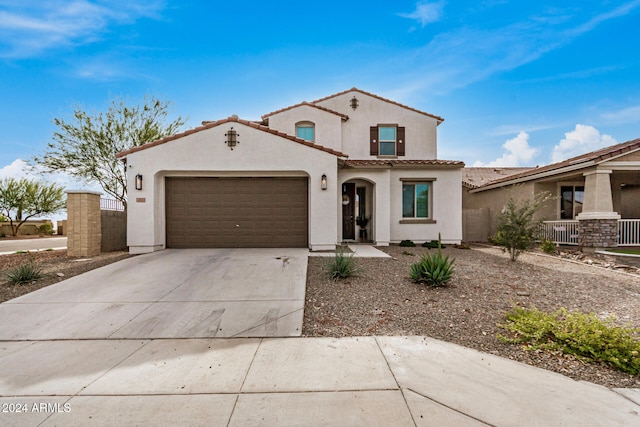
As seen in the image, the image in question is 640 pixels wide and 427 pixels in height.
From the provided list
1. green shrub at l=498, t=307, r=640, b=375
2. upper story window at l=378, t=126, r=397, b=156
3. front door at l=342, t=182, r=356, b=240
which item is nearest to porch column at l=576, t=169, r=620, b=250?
upper story window at l=378, t=126, r=397, b=156

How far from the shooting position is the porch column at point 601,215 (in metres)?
10.8

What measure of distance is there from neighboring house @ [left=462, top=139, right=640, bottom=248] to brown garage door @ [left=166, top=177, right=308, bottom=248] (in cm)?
894

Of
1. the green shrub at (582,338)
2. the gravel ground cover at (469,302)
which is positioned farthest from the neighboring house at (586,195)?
the green shrub at (582,338)

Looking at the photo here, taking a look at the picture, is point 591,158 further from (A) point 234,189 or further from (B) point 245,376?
(B) point 245,376

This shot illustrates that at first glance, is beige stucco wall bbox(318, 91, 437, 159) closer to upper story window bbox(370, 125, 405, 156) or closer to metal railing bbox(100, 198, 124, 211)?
upper story window bbox(370, 125, 405, 156)

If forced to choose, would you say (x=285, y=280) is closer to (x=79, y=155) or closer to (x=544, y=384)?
(x=544, y=384)

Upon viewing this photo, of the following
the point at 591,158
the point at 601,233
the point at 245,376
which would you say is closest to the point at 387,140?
the point at 591,158

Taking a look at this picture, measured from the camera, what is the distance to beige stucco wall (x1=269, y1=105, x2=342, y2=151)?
45.9ft

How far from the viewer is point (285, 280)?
650 cm

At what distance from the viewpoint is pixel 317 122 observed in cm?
1407

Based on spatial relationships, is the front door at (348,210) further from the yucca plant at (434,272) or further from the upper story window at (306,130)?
the yucca plant at (434,272)

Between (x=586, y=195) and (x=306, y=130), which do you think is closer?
(x=586, y=195)

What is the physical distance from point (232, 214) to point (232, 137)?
266cm

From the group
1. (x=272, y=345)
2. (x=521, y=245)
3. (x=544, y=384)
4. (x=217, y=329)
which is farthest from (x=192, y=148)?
(x=521, y=245)
